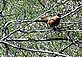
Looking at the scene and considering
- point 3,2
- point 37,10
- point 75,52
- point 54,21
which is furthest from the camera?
point 37,10

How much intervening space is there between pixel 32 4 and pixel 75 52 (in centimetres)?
90

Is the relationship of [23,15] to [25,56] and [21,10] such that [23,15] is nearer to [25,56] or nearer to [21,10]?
[21,10]

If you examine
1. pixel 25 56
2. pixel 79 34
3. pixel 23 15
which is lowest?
pixel 25 56

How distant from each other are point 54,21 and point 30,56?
2.57 meters

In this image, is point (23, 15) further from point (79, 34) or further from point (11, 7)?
point (79, 34)

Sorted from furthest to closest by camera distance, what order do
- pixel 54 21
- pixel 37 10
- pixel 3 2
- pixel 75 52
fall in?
1. pixel 37 10
2. pixel 75 52
3. pixel 3 2
4. pixel 54 21

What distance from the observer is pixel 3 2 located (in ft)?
11.5

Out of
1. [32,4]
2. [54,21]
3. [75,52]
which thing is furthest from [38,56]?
[54,21]

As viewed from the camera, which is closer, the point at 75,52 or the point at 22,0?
the point at 75,52

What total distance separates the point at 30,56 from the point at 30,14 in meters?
0.56

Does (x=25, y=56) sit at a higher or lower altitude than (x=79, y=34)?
lower

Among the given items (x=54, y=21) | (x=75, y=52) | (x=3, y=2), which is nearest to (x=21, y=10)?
(x=3, y=2)

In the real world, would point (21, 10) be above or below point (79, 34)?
above

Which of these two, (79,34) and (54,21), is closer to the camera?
(54,21)
